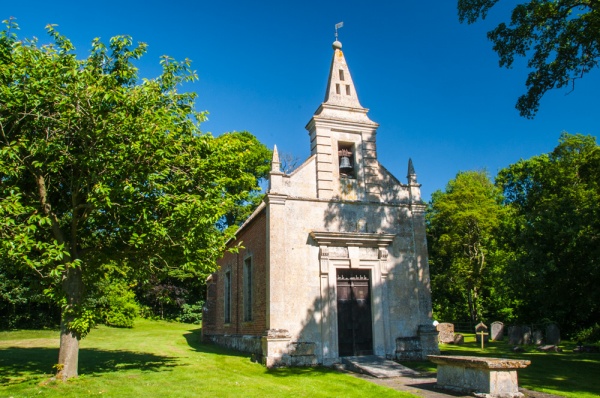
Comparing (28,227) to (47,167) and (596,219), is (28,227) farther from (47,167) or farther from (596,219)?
(596,219)

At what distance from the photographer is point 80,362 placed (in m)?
13.9

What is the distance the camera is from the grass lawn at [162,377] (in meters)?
9.71

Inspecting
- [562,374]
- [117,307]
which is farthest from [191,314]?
[562,374]

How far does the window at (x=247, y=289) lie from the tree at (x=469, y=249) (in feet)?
74.3

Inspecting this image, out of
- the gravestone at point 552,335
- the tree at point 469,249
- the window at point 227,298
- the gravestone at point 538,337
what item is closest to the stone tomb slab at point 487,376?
the window at point 227,298

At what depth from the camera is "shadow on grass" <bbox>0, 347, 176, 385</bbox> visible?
38.6 feet

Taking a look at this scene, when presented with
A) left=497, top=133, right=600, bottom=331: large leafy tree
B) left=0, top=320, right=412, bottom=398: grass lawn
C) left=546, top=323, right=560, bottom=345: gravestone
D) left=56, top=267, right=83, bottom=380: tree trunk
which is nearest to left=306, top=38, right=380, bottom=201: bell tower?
left=0, top=320, right=412, bottom=398: grass lawn

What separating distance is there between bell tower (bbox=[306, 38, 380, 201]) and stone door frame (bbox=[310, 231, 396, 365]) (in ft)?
5.76

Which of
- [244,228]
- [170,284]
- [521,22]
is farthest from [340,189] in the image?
[170,284]

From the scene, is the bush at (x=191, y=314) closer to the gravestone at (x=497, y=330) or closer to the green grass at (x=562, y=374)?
the gravestone at (x=497, y=330)

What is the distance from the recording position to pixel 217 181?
41.3 feet

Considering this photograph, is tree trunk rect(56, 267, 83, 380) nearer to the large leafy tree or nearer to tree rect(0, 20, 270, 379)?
tree rect(0, 20, 270, 379)

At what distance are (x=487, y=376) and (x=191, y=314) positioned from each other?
3090cm

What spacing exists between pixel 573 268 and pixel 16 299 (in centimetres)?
2820
